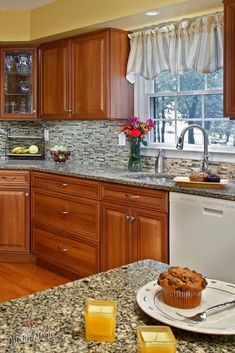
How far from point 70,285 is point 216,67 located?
2547 millimetres

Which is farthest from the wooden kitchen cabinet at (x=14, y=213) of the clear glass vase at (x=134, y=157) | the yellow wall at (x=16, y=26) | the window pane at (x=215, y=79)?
the window pane at (x=215, y=79)

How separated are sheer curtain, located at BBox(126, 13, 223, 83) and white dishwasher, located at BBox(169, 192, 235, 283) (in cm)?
114

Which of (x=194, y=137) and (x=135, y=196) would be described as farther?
(x=194, y=137)

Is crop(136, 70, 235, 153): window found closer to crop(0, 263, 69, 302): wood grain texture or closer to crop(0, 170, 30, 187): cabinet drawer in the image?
crop(0, 170, 30, 187): cabinet drawer

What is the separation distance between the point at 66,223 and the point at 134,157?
2.74ft

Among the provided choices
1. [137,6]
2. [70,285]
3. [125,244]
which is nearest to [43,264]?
[125,244]

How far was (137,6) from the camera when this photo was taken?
3467 millimetres

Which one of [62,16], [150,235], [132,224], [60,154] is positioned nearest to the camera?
[150,235]

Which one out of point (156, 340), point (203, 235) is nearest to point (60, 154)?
point (203, 235)

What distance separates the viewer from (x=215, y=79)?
3553 mm

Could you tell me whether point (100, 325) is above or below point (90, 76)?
below

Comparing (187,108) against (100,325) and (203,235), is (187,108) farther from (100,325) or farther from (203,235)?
(100,325)

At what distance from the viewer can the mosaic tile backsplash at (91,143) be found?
383 centimetres

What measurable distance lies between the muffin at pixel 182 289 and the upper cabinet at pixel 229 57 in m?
2.04
